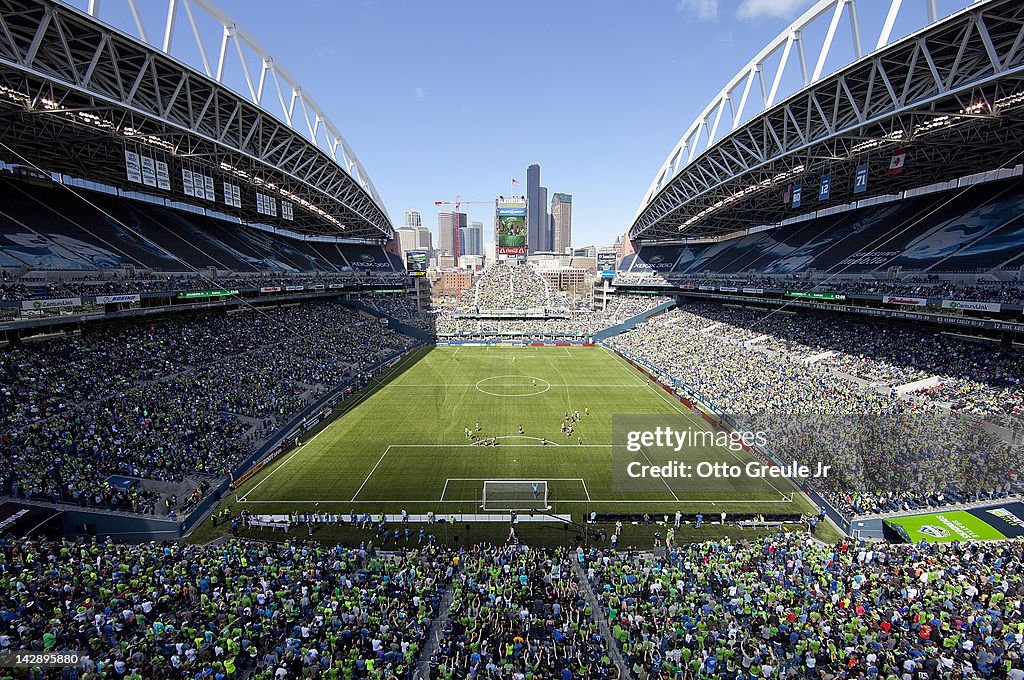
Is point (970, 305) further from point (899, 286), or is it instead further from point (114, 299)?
point (114, 299)

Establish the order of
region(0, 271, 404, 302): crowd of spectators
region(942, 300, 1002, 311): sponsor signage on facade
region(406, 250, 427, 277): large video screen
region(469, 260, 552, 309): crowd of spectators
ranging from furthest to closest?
region(406, 250, 427, 277): large video screen → region(469, 260, 552, 309): crowd of spectators → region(942, 300, 1002, 311): sponsor signage on facade → region(0, 271, 404, 302): crowd of spectators

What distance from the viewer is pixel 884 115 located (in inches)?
878

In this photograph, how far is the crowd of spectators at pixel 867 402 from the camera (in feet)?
58.4

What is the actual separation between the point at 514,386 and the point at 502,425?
36.1ft

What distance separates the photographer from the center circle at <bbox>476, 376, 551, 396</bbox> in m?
39.6

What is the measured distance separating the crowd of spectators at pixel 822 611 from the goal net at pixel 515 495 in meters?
6.08

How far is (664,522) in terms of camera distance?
744 inches

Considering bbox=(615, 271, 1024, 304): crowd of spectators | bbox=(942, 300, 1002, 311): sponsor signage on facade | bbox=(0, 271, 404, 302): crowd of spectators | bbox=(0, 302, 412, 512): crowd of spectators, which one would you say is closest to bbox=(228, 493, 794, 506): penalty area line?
bbox=(0, 302, 412, 512): crowd of spectators

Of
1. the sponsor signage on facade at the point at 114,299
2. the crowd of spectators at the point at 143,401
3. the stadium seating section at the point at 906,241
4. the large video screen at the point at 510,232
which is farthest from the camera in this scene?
the large video screen at the point at 510,232

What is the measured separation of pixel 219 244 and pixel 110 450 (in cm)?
3354

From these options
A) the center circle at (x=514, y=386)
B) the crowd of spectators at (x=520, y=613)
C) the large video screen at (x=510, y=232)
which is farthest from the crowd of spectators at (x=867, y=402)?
the large video screen at (x=510, y=232)

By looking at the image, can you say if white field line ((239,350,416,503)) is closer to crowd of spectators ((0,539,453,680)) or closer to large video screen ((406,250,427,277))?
crowd of spectators ((0,539,453,680))

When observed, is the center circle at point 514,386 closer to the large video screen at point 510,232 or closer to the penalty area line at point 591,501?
the penalty area line at point 591,501

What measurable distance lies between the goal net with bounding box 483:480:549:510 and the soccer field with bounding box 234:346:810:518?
40cm
